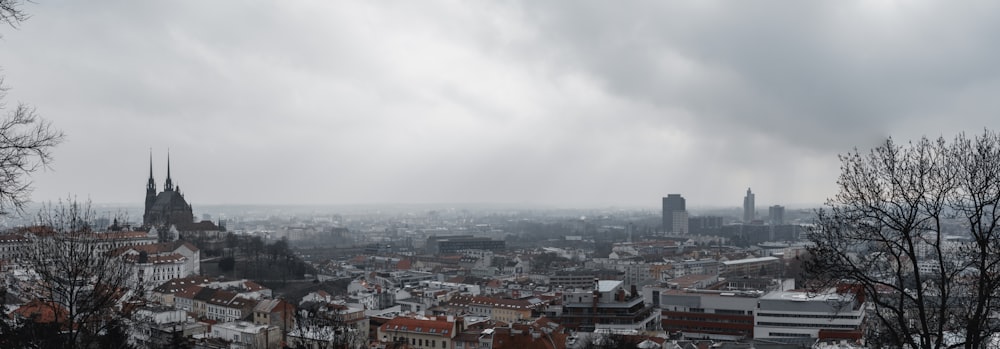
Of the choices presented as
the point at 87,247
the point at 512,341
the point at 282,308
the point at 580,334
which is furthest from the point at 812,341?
the point at 87,247

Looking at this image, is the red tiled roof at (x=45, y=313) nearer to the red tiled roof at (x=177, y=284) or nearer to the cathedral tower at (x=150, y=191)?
the red tiled roof at (x=177, y=284)

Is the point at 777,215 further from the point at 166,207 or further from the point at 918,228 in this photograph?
the point at 918,228

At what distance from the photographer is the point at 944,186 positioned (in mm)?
7656

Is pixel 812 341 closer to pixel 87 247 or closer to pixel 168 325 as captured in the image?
pixel 168 325

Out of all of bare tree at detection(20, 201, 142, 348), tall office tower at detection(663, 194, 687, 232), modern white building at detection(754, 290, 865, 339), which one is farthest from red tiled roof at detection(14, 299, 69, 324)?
tall office tower at detection(663, 194, 687, 232)

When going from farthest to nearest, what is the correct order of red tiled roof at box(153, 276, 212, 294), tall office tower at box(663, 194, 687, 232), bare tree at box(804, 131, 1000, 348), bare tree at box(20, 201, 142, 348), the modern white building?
tall office tower at box(663, 194, 687, 232) → red tiled roof at box(153, 276, 212, 294) → the modern white building → bare tree at box(20, 201, 142, 348) → bare tree at box(804, 131, 1000, 348)

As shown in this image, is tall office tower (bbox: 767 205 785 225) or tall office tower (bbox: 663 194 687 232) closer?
tall office tower (bbox: 663 194 687 232)

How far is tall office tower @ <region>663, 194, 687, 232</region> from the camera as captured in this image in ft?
584

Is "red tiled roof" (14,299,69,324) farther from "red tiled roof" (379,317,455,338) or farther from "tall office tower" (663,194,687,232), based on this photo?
"tall office tower" (663,194,687,232)

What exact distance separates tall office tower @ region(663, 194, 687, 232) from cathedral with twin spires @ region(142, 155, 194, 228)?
121 metres

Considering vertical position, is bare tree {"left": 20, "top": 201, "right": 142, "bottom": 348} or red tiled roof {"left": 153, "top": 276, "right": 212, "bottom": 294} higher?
bare tree {"left": 20, "top": 201, "right": 142, "bottom": 348}

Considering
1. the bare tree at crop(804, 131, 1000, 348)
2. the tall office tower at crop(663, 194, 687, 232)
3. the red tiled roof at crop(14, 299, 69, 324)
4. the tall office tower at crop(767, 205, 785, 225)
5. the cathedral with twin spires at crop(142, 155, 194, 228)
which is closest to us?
the bare tree at crop(804, 131, 1000, 348)

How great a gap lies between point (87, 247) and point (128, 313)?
1.16 meters

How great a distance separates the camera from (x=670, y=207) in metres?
186
